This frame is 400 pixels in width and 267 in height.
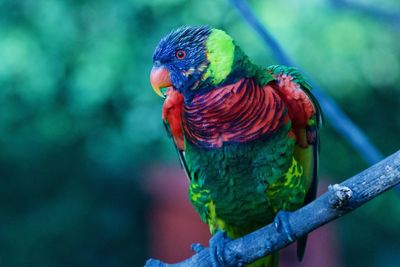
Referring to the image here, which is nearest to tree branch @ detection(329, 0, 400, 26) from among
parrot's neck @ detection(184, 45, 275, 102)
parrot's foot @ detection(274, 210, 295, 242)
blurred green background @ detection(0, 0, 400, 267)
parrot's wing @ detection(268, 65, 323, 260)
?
blurred green background @ detection(0, 0, 400, 267)

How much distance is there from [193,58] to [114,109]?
2.06 metres

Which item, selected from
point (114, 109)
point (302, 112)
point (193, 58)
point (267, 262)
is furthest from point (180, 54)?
point (114, 109)

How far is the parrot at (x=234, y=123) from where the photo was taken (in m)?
2.08

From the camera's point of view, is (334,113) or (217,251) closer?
(217,251)

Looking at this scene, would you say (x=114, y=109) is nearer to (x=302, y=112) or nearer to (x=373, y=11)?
(x=373, y=11)

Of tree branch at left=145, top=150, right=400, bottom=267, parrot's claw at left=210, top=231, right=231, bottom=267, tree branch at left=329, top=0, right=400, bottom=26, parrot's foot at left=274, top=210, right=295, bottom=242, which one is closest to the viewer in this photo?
tree branch at left=145, top=150, right=400, bottom=267

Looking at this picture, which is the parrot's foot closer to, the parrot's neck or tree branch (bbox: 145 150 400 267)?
tree branch (bbox: 145 150 400 267)

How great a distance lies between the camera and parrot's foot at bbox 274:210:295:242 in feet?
6.38

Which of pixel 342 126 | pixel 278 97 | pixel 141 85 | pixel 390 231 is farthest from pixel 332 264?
pixel 278 97

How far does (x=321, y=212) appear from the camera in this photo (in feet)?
5.96

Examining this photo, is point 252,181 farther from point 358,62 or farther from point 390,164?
point 358,62

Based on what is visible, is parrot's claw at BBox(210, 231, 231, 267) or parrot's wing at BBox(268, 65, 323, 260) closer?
parrot's claw at BBox(210, 231, 231, 267)

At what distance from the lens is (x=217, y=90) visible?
208cm

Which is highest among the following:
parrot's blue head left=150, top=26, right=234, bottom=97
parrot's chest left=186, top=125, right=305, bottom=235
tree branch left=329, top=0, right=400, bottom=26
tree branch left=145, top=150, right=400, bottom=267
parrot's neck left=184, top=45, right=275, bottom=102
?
tree branch left=329, top=0, right=400, bottom=26
